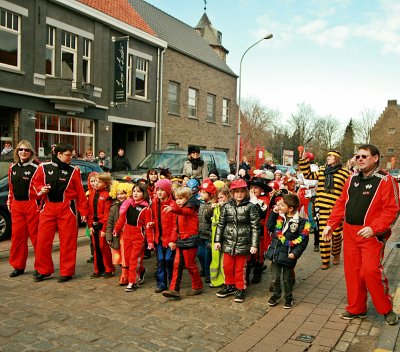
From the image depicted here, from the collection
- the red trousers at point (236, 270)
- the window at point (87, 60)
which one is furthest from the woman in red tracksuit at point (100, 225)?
the window at point (87, 60)

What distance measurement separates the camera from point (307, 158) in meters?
7.95

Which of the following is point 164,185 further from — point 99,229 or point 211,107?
point 211,107

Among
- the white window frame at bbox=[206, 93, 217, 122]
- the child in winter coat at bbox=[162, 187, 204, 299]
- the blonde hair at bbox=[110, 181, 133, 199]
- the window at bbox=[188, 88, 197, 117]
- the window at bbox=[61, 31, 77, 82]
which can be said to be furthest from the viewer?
the white window frame at bbox=[206, 93, 217, 122]

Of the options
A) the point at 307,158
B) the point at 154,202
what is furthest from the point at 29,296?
the point at 307,158

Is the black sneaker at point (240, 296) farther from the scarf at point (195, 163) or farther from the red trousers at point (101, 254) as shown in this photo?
the scarf at point (195, 163)

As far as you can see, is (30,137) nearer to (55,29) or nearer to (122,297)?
(55,29)

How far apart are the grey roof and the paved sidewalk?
64.6 feet

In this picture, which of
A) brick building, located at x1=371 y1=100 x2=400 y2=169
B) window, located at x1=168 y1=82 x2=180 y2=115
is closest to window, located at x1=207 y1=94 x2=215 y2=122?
window, located at x1=168 y1=82 x2=180 y2=115

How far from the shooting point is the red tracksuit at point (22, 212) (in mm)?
6438

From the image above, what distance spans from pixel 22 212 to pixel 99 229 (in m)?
1.17

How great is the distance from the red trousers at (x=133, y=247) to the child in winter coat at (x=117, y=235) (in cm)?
14

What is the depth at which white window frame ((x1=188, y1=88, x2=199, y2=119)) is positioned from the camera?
26.2 meters

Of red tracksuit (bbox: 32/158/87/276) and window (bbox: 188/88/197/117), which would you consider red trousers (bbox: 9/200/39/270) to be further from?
window (bbox: 188/88/197/117)

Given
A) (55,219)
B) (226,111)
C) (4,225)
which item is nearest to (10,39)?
(4,225)
